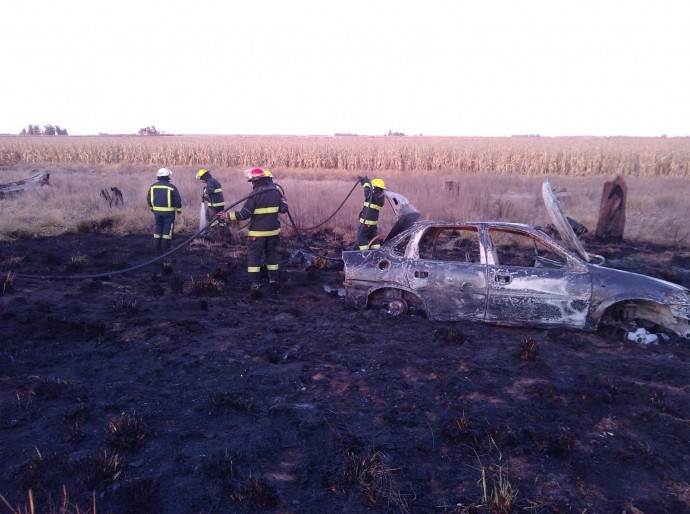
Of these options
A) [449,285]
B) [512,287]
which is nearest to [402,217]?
[449,285]

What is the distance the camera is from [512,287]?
5570 millimetres

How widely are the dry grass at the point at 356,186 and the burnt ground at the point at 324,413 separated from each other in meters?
6.43

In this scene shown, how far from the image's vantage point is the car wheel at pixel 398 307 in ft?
20.4

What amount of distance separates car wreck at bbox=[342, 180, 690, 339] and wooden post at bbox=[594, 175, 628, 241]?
6129 millimetres

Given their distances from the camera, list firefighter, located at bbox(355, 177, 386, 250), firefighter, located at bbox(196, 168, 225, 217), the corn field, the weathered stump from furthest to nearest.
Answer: the corn field → the weathered stump → firefighter, located at bbox(196, 168, 225, 217) → firefighter, located at bbox(355, 177, 386, 250)

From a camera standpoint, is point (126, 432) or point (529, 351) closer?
point (126, 432)

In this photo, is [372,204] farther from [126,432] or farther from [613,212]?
[613,212]

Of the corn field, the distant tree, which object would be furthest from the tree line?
the corn field

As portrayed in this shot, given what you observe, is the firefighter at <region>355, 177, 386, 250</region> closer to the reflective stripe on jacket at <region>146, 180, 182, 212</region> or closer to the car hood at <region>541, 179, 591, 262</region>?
the car hood at <region>541, 179, 591, 262</region>

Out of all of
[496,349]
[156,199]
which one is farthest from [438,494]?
[156,199]

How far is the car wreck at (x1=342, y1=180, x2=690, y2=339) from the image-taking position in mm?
5363

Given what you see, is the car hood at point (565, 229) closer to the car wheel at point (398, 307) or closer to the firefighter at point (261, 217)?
the car wheel at point (398, 307)

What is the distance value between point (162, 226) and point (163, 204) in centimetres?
51

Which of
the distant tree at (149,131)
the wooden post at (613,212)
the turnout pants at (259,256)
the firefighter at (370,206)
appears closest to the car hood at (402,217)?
the firefighter at (370,206)
